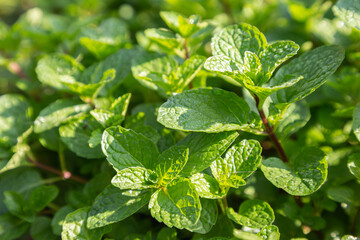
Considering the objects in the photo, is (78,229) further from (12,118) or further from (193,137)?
(12,118)

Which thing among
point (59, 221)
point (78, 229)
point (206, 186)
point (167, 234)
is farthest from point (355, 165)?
point (59, 221)

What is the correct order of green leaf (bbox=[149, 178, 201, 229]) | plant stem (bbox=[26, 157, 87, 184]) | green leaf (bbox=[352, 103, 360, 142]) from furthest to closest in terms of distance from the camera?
plant stem (bbox=[26, 157, 87, 184]) < green leaf (bbox=[352, 103, 360, 142]) < green leaf (bbox=[149, 178, 201, 229])

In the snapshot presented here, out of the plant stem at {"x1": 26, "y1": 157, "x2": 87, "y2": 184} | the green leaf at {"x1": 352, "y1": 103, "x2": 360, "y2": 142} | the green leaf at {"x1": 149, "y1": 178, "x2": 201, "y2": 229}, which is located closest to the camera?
the green leaf at {"x1": 149, "y1": 178, "x2": 201, "y2": 229}

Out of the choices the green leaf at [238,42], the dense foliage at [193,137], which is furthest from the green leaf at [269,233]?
the green leaf at [238,42]

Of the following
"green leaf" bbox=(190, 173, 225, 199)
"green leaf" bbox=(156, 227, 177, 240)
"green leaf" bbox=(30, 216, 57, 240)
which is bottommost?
"green leaf" bbox=(30, 216, 57, 240)

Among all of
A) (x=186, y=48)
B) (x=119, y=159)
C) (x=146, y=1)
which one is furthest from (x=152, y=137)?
(x=146, y=1)

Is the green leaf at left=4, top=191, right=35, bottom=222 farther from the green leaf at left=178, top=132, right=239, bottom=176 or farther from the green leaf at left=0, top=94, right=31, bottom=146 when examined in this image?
the green leaf at left=178, top=132, right=239, bottom=176

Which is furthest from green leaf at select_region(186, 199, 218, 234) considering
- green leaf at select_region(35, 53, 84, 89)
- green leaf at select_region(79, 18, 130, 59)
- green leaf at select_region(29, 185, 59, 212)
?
green leaf at select_region(79, 18, 130, 59)

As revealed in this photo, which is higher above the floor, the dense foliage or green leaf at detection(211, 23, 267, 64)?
green leaf at detection(211, 23, 267, 64)

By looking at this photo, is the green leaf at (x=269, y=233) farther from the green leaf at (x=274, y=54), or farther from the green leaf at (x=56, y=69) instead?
the green leaf at (x=56, y=69)
